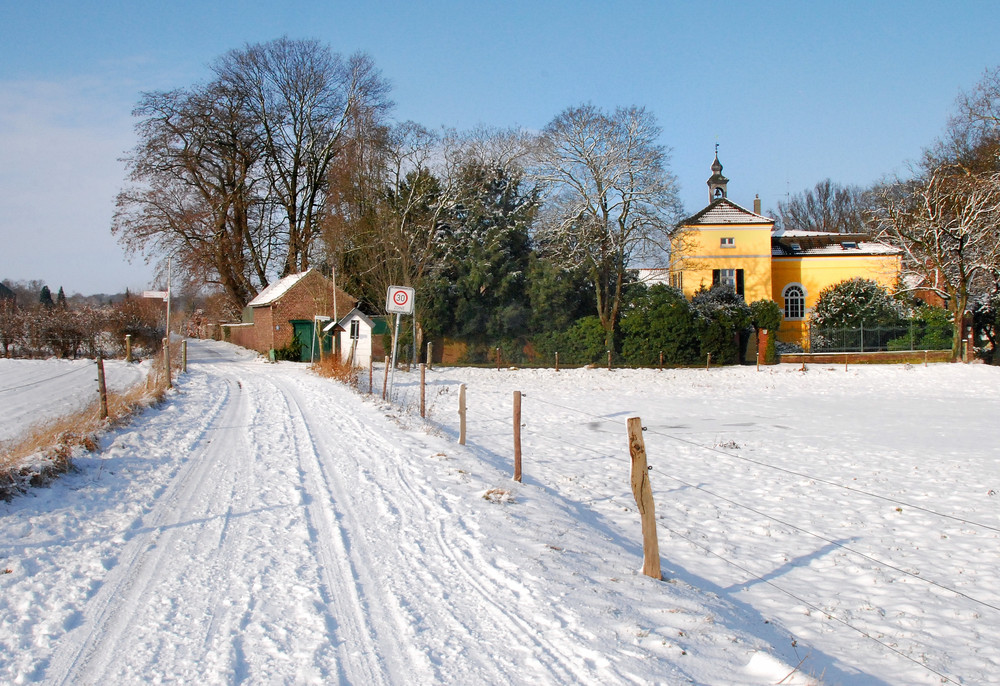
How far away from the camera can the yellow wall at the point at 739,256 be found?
40.6m

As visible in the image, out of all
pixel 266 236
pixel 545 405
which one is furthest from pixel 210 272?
pixel 545 405

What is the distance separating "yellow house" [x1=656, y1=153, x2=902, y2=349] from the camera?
40688 millimetres

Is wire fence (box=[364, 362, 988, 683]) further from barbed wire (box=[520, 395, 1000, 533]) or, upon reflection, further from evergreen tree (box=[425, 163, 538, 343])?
evergreen tree (box=[425, 163, 538, 343])

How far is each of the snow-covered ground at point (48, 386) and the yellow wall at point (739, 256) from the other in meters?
29.0

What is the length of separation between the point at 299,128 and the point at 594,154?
20.0m

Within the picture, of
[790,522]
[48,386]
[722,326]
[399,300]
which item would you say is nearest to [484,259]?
[722,326]

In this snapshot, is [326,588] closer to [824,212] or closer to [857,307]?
[857,307]

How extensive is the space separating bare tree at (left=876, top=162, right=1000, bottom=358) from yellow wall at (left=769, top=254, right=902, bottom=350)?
17.9ft

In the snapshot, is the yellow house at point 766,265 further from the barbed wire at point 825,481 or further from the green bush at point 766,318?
the barbed wire at point 825,481

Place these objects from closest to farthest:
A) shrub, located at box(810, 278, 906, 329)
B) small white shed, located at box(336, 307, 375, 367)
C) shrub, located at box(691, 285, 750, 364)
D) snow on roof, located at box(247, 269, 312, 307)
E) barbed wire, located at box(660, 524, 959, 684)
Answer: barbed wire, located at box(660, 524, 959, 684) → small white shed, located at box(336, 307, 375, 367) → shrub, located at box(691, 285, 750, 364) → shrub, located at box(810, 278, 906, 329) → snow on roof, located at box(247, 269, 312, 307)

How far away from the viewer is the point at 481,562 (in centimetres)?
556

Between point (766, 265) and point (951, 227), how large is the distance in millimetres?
9415

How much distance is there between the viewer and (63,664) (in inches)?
150

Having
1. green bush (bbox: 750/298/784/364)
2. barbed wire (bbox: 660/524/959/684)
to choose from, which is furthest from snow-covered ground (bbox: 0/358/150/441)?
green bush (bbox: 750/298/784/364)
